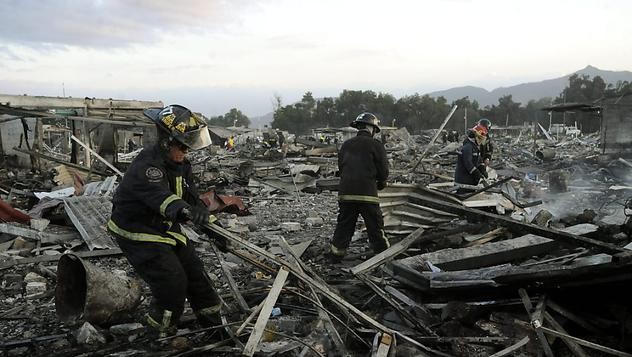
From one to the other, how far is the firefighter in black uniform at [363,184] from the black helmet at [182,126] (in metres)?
2.37

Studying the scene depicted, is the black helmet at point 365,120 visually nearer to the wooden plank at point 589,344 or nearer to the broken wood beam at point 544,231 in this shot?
the broken wood beam at point 544,231

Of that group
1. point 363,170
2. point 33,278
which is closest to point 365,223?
point 363,170

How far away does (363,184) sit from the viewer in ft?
17.6

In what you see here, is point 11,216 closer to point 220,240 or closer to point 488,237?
point 220,240

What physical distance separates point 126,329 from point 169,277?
88 cm

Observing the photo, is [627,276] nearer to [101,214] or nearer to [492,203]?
[492,203]

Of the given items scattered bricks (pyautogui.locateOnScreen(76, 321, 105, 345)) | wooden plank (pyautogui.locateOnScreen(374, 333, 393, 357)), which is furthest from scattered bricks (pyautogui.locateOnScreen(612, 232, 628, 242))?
scattered bricks (pyautogui.locateOnScreen(76, 321, 105, 345))

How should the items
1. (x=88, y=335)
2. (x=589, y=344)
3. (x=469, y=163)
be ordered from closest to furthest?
(x=589, y=344)
(x=88, y=335)
(x=469, y=163)

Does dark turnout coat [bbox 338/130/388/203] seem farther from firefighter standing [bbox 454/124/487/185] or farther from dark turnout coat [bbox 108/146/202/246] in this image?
dark turnout coat [bbox 108/146/202/246]

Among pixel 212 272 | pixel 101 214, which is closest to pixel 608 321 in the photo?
pixel 212 272

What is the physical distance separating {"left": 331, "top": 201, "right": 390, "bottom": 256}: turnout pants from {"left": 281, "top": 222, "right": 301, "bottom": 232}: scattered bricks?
7.20 ft

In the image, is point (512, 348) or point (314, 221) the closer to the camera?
point (512, 348)

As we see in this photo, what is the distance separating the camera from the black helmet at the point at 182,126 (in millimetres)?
3244

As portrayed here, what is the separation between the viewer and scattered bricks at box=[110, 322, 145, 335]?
12.1ft
